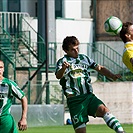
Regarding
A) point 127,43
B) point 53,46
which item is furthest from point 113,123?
point 53,46

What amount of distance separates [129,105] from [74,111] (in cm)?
1511

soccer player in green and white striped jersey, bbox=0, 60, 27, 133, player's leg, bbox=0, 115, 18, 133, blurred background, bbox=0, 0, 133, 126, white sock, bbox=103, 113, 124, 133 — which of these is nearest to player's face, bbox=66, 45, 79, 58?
white sock, bbox=103, 113, 124, 133

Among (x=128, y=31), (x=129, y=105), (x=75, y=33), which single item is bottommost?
(x=129, y=105)

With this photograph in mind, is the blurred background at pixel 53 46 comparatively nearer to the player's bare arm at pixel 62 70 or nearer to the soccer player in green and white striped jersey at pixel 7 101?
the player's bare arm at pixel 62 70

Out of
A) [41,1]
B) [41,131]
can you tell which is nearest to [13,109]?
[41,131]

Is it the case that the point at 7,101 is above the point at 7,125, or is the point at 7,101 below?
above

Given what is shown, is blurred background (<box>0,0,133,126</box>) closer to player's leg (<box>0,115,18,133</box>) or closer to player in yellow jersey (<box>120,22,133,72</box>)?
player in yellow jersey (<box>120,22,133,72</box>)

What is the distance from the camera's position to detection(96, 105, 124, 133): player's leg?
11.6 metres

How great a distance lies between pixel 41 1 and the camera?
96.0 ft

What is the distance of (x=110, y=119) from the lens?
38.5ft

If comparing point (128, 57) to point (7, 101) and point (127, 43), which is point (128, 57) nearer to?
point (127, 43)

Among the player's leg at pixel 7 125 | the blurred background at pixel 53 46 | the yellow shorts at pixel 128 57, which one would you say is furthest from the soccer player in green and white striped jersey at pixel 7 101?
the blurred background at pixel 53 46

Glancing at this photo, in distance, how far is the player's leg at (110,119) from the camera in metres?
11.6

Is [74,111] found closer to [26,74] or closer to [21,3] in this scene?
[26,74]
